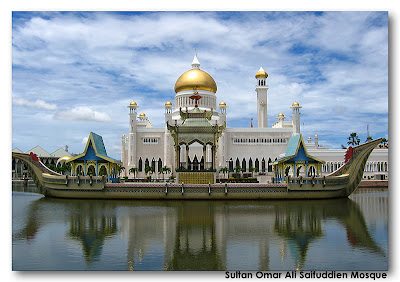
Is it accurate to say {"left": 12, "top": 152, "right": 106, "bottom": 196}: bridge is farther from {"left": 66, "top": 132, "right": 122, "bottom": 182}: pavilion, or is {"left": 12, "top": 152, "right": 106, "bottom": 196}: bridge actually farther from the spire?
the spire

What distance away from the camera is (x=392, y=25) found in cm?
1031

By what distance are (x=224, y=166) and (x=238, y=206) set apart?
30071 millimetres

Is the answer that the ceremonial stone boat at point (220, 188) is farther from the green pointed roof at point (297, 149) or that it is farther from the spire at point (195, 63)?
the spire at point (195, 63)

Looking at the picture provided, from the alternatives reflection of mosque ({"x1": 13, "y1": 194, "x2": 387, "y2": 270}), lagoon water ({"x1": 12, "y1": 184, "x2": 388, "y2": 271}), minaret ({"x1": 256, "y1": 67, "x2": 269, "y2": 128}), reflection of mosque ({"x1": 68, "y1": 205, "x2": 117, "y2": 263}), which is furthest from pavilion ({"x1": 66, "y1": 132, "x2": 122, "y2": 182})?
minaret ({"x1": 256, "y1": 67, "x2": 269, "y2": 128})

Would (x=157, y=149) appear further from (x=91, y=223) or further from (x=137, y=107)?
(x=91, y=223)

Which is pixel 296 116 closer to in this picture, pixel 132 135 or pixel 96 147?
pixel 132 135

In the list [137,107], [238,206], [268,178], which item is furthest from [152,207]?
[137,107]

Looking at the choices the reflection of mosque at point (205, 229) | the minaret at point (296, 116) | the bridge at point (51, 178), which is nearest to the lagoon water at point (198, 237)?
the reflection of mosque at point (205, 229)

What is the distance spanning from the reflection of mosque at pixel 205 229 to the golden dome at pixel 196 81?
108ft

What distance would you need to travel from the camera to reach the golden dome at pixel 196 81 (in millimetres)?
55500

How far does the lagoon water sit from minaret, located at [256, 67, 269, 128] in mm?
38196

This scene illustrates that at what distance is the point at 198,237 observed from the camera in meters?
13.8

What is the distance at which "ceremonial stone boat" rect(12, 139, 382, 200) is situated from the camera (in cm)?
2583

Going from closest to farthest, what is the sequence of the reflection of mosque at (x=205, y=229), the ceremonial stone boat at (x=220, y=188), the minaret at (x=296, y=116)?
the reflection of mosque at (x=205, y=229) < the ceremonial stone boat at (x=220, y=188) < the minaret at (x=296, y=116)
